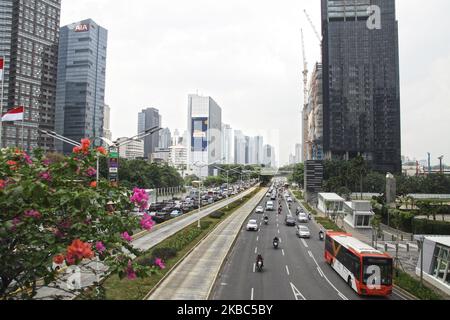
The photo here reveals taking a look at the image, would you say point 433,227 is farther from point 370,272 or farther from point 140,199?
point 140,199

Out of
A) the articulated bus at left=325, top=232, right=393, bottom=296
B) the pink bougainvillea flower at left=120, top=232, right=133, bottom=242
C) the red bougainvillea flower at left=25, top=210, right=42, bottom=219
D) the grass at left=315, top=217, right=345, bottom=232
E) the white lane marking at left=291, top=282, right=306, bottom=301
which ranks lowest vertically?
the grass at left=315, top=217, right=345, bottom=232

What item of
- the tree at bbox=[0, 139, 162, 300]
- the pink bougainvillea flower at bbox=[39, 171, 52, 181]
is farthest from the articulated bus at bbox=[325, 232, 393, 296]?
the pink bougainvillea flower at bbox=[39, 171, 52, 181]

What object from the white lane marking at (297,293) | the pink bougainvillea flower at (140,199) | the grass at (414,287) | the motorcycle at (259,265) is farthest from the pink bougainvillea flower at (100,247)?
the motorcycle at (259,265)

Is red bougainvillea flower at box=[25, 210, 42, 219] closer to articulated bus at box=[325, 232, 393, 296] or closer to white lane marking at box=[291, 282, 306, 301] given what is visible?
white lane marking at box=[291, 282, 306, 301]

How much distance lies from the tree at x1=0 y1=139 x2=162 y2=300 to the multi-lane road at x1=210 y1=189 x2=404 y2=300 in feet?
43.4

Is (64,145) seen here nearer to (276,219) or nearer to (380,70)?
(276,219)

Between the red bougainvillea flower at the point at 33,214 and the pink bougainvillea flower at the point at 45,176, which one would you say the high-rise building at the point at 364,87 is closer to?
the pink bougainvillea flower at the point at 45,176

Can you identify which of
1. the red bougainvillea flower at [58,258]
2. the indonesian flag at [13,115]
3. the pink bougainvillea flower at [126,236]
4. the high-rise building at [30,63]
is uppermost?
the high-rise building at [30,63]

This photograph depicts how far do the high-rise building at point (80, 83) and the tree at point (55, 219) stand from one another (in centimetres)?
15381

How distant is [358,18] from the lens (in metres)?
160

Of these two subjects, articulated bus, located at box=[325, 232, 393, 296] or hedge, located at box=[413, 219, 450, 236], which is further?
hedge, located at box=[413, 219, 450, 236]

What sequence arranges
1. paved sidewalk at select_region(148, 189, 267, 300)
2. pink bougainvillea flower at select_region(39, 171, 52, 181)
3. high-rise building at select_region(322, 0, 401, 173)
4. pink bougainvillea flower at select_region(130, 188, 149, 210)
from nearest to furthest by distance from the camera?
pink bougainvillea flower at select_region(39, 171, 52, 181), pink bougainvillea flower at select_region(130, 188, 149, 210), paved sidewalk at select_region(148, 189, 267, 300), high-rise building at select_region(322, 0, 401, 173)

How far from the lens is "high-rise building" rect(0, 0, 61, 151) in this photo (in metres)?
115

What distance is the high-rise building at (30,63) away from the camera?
377 ft
